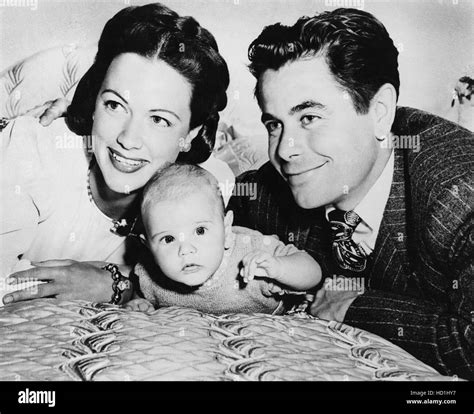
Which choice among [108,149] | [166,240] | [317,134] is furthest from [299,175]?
[108,149]

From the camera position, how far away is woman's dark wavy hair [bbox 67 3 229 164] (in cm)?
157

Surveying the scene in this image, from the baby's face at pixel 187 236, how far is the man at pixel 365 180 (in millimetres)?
→ 189

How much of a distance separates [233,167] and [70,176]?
423 millimetres

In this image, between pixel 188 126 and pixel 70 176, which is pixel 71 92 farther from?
pixel 188 126

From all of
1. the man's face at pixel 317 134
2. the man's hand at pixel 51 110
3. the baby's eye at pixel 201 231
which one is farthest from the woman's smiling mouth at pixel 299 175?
the man's hand at pixel 51 110

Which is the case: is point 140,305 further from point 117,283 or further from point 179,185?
point 179,185

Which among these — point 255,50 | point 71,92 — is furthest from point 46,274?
point 255,50

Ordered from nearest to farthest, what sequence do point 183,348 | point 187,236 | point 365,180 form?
point 183,348 → point 187,236 → point 365,180

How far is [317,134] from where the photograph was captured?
1.51m

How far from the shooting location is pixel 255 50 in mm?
1583

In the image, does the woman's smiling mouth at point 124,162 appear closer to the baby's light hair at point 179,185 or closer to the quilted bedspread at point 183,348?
the baby's light hair at point 179,185

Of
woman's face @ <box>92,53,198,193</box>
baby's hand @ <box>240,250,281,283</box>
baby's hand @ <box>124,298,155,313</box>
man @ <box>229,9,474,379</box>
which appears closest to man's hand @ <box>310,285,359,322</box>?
man @ <box>229,9,474,379</box>

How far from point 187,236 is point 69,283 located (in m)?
0.35

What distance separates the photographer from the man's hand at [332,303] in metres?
1.53
